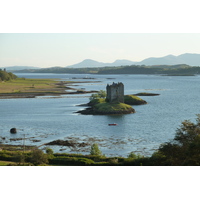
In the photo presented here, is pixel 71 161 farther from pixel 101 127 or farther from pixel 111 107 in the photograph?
pixel 111 107

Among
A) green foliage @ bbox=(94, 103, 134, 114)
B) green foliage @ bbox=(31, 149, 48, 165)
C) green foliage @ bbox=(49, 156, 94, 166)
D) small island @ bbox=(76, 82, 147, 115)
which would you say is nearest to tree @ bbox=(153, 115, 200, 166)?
green foliage @ bbox=(49, 156, 94, 166)

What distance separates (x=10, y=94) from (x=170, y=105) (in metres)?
63.8

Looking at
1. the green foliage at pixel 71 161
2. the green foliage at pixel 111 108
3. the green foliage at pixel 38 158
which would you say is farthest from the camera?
the green foliage at pixel 111 108

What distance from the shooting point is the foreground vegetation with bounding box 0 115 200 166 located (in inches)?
1235

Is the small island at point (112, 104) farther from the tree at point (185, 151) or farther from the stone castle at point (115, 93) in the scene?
the tree at point (185, 151)

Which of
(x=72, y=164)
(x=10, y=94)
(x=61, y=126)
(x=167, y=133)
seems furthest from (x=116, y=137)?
(x=10, y=94)

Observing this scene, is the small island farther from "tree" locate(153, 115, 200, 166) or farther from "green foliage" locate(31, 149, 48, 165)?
"green foliage" locate(31, 149, 48, 165)

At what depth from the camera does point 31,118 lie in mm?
79188

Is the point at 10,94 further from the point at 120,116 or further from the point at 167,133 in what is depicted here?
Answer: the point at 167,133

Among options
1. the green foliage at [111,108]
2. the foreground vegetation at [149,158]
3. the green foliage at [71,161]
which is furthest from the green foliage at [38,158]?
the green foliage at [111,108]

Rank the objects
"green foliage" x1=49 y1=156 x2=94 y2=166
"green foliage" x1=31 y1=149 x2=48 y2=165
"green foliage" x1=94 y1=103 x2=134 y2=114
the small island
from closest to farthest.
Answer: "green foliage" x1=31 y1=149 x2=48 y2=165
"green foliage" x1=49 y1=156 x2=94 y2=166
the small island
"green foliage" x1=94 y1=103 x2=134 y2=114

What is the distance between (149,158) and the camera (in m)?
36.5

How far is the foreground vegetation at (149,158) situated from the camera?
103 ft

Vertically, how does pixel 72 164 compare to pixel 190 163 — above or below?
below
